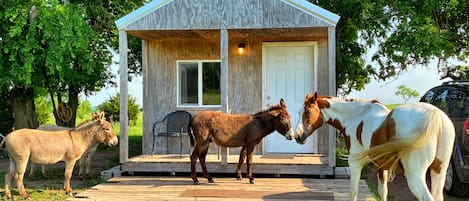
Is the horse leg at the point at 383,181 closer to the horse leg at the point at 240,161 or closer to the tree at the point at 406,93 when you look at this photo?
the horse leg at the point at 240,161

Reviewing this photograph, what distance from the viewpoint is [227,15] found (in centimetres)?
732

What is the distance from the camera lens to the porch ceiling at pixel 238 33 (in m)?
7.61

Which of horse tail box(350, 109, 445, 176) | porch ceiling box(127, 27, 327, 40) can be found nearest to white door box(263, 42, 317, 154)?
porch ceiling box(127, 27, 327, 40)

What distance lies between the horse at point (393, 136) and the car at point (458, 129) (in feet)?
5.45

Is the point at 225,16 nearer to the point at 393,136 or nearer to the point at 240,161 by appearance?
the point at 240,161

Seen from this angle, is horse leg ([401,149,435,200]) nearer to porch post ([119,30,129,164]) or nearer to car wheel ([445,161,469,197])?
car wheel ([445,161,469,197])

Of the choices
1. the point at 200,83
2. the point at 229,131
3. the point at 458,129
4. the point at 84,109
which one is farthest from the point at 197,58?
the point at 84,109

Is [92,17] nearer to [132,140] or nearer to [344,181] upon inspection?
[132,140]

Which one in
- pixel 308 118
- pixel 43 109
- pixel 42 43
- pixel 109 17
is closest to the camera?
pixel 308 118

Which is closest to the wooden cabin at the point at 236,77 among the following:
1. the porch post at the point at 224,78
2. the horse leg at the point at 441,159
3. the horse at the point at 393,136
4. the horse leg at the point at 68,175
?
the porch post at the point at 224,78

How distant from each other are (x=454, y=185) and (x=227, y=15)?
4.03 meters

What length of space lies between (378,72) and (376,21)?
1.93 meters

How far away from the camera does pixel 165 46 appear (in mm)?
8891

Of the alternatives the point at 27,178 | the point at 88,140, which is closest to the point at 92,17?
the point at 27,178
